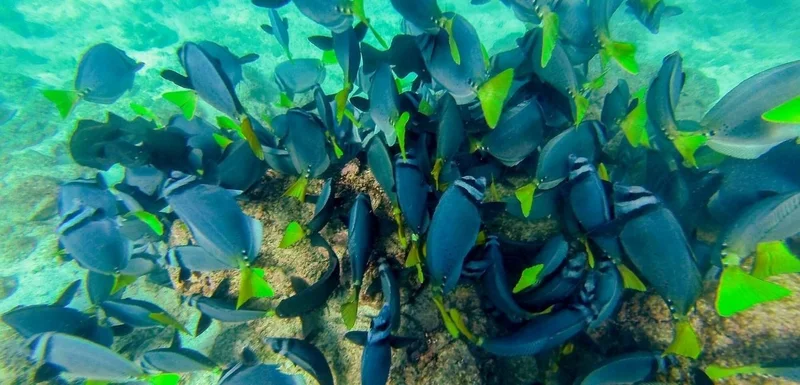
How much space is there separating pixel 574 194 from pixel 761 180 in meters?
1.19

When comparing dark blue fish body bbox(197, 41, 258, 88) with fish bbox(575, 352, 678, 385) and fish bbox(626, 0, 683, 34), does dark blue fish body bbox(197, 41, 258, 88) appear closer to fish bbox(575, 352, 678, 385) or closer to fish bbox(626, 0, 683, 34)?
fish bbox(626, 0, 683, 34)

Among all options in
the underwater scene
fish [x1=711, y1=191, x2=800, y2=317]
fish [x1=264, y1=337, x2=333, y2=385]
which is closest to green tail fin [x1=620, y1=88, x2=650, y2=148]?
the underwater scene

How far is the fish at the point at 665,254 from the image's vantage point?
1.71 meters

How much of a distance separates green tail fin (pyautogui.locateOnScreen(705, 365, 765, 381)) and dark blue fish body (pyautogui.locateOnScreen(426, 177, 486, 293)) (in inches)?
53.2

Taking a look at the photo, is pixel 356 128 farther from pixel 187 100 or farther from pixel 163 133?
pixel 163 133

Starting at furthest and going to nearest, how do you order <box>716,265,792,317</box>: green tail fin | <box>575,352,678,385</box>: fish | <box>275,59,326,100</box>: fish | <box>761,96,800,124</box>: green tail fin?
<box>275,59,326,100</box>: fish < <box>575,352,678,385</box>: fish < <box>716,265,792,317</box>: green tail fin < <box>761,96,800,124</box>: green tail fin

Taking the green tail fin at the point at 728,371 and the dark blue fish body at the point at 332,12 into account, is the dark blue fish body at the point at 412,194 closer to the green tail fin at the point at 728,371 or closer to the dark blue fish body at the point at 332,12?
the dark blue fish body at the point at 332,12

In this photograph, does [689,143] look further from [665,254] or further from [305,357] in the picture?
[305,357]

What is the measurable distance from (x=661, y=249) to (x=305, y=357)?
1.78 metres

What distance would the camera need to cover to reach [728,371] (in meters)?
1.88

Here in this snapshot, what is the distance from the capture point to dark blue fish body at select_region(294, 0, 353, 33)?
2.45m

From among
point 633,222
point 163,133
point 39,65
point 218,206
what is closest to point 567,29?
point 633,222

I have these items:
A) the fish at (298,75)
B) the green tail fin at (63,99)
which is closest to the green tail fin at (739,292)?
the fish at (298,75)

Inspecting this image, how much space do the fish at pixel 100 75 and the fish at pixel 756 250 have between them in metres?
4.58
